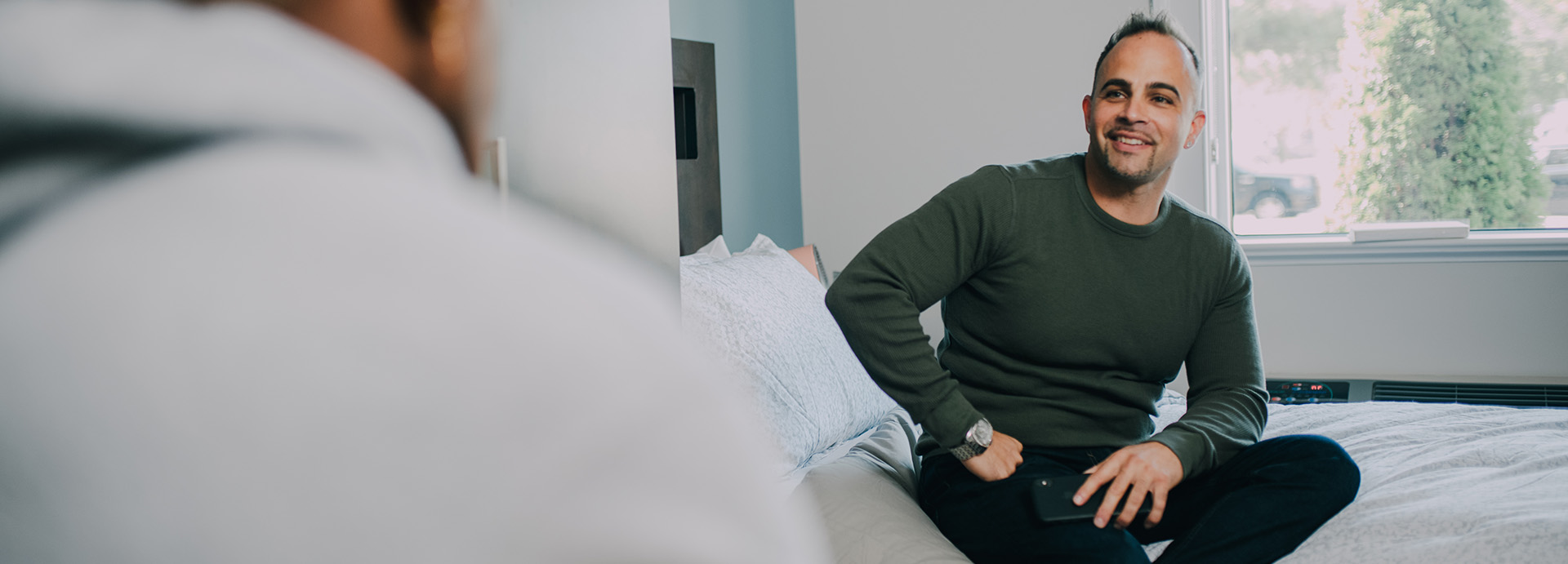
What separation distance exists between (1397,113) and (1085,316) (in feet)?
6.00

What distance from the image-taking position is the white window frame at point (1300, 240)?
95.3 inches

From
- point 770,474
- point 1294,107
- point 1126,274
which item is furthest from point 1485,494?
point 1294,107

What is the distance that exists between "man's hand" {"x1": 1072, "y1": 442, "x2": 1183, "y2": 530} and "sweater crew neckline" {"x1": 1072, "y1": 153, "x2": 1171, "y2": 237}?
36 cm

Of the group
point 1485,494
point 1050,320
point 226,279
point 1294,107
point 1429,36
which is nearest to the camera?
point 226,279

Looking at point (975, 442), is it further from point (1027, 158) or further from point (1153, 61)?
point (1027, 158)

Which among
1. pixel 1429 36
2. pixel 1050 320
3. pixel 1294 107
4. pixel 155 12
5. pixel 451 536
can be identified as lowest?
pixel 1050 320

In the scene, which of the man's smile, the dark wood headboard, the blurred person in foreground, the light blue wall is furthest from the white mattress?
the light blue wall

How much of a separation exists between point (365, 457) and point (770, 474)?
12 cm

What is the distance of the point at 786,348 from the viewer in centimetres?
155

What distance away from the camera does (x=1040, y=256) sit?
4.65 feet

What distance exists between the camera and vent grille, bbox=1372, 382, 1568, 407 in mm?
2363

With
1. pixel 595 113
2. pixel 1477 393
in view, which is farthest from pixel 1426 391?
pixel 595 113

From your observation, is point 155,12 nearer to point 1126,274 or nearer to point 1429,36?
point 1126,274

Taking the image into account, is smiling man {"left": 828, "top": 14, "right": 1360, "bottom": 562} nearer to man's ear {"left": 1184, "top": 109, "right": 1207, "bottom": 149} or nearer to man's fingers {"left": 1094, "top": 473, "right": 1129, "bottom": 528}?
man's ear {"left": 1184, "top": 109, "right": 1207, "bottom": 149}
